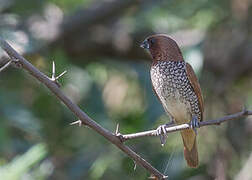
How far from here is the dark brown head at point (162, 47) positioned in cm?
455

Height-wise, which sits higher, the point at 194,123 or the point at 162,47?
the point at 162,47

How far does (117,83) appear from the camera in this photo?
6.92m

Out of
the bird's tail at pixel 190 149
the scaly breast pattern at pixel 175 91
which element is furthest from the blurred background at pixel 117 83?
the scaly breast pattern at pixel 175 91

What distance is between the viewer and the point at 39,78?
278 cm

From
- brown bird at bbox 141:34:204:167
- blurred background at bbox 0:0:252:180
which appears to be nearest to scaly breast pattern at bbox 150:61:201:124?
brown bird at bbox 141:34:204:167

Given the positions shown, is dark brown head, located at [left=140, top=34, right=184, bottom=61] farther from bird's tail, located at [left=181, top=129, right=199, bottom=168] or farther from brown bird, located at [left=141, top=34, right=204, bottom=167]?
bird's tail, located at [left=181, top=129, right=199, bottom=168]

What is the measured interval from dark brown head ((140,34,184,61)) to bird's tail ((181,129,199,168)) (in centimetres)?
57

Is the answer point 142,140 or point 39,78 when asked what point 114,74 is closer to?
point 142,140

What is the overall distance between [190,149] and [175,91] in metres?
0.43

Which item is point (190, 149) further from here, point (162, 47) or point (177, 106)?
point (162, 47)

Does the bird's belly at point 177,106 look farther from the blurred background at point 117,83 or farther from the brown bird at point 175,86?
the blurred background at point 117,83

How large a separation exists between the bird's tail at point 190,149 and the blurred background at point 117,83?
1.67ft

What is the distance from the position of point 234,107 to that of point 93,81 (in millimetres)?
1488

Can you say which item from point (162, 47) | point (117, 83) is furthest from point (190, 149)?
point (117, 83)
